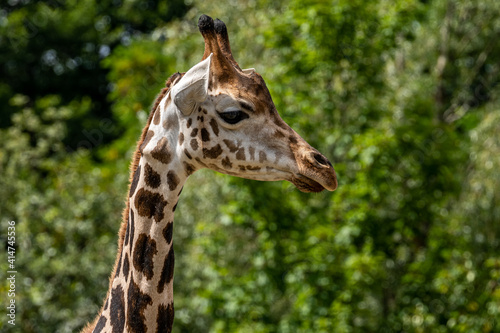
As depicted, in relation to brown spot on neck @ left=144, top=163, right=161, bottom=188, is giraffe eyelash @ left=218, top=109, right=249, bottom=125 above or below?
above

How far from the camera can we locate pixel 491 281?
33.0 feet

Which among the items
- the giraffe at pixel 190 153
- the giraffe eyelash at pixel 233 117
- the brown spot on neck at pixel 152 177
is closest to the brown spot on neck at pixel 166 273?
the giraffe at pixel 190 153

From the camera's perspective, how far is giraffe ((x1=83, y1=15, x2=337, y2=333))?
3158 millimetres

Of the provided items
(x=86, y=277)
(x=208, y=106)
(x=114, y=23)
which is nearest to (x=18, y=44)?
(x=114, y=23)

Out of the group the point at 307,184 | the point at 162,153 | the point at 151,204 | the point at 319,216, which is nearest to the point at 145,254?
the point at 151,204

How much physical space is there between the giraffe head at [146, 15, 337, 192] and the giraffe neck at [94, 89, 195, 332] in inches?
1.9

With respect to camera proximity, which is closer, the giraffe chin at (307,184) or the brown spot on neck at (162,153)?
the giraffe chin at (307,184)

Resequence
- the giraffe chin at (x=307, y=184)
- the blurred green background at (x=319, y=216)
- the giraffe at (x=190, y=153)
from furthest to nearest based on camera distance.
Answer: the blurred green background at (x=319, y=216) → the giraffe at (x=190, y=153) → the giraffe chin at (x=307, y=184)

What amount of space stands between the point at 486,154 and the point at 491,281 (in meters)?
2.03

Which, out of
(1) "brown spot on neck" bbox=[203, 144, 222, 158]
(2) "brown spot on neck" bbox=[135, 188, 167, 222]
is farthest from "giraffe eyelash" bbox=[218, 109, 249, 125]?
(2) "brown spot on neck" bbox=[135, 188, 167, 222]

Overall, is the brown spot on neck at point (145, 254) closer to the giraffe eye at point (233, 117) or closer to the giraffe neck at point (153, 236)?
the giraffe neck at point (153, 236)

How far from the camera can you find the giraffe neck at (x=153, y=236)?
3.18 metres

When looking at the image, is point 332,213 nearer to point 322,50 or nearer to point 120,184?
point 322,50

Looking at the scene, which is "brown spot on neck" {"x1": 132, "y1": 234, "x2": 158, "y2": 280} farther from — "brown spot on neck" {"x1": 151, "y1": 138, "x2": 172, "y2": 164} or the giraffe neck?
"brown spot on neck" {"x1": 151, "y1": 138, "x2": 172, "y2": 164}
